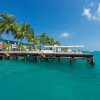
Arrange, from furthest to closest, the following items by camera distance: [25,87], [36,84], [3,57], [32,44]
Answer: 1. [32,44]
2. [3,57]
3. [36,84]
4. [25,87]

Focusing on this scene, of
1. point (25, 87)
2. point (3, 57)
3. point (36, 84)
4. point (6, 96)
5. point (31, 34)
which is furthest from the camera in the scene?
point (31, 34)

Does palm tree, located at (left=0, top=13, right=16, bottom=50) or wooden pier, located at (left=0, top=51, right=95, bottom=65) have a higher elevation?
palm tree, located at (left=0, top=13, right=16, bottom=50)

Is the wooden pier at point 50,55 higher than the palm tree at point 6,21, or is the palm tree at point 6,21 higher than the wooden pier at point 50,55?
the palm tree at point 6,21

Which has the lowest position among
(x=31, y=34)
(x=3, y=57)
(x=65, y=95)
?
(x=65, y=95)

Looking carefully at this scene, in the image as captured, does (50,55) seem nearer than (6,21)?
Yes

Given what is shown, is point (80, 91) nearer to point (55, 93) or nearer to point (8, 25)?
point (55, 93)

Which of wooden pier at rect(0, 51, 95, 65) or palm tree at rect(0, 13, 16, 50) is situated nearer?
wooden pier at rect(0, 51, 95, 65)

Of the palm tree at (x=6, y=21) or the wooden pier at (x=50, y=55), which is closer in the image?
the wooden pier at (x=50, y=55)

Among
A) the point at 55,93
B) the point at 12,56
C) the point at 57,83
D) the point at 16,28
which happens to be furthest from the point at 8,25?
the point at 55,93

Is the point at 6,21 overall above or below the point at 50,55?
above

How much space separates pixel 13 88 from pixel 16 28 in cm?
4750

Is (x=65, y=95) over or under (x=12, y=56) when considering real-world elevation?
under

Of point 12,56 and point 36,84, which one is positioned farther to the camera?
point 12,56

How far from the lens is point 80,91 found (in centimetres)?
2244
